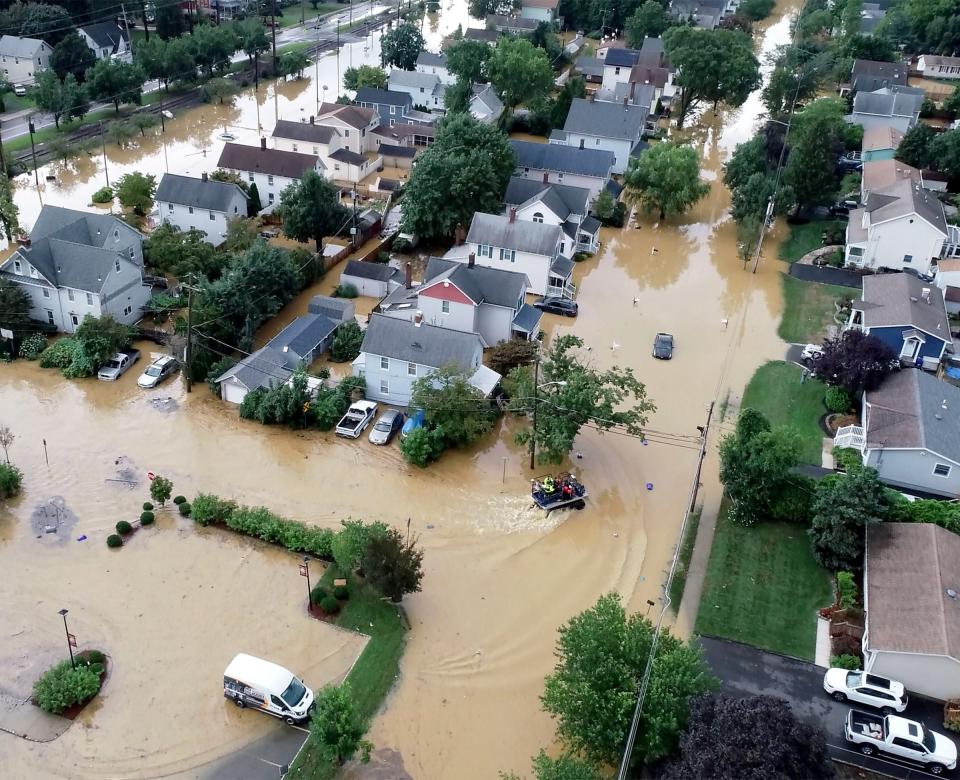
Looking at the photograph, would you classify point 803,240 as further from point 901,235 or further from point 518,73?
point 518,73

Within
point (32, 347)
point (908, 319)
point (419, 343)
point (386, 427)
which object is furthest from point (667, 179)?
point (32, 347)

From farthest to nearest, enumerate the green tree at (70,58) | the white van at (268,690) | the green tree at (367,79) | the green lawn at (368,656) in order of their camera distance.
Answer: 1. the green tree at (70,58)
2. the green tree at (367,79)
3. the white van at (268,690)
4. the green lawn at (368,656)

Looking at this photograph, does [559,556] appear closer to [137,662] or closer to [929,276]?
[137,662]

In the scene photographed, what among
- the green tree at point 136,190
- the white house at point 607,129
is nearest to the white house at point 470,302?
the green tree at point 136,190

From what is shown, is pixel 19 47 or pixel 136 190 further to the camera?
pixel 19 47

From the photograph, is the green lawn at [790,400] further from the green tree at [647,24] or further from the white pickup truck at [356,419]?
the green tree at [647,24]

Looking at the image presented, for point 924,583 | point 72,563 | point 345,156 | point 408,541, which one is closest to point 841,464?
point 924,583
